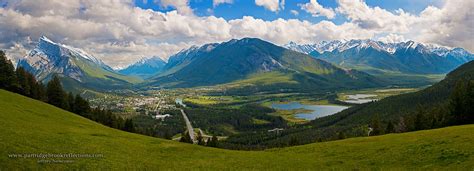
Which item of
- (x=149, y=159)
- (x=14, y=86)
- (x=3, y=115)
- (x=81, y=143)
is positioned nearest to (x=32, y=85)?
(x=14, y=86)

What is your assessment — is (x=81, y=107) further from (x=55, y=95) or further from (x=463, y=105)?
(x=463, y=105)

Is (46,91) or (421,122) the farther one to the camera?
(46,91)

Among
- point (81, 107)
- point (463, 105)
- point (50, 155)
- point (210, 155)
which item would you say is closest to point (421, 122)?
point (463, 105)

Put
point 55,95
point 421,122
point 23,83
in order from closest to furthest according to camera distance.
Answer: point 23,83 → point 421,122 → point 55,95

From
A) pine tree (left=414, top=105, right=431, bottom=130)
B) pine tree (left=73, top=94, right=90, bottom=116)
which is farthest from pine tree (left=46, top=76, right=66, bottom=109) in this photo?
pine tree (left=414, top=105, right=431, bottom=130)

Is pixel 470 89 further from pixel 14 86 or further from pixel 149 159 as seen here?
pixel 14 86

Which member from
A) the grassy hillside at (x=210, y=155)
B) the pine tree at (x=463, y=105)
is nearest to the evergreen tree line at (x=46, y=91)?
the grassy hillside at (x=210, y=155)

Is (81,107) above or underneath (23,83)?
underneath

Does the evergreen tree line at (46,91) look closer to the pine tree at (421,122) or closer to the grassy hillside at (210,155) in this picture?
the grassy hillside at (210,155)
